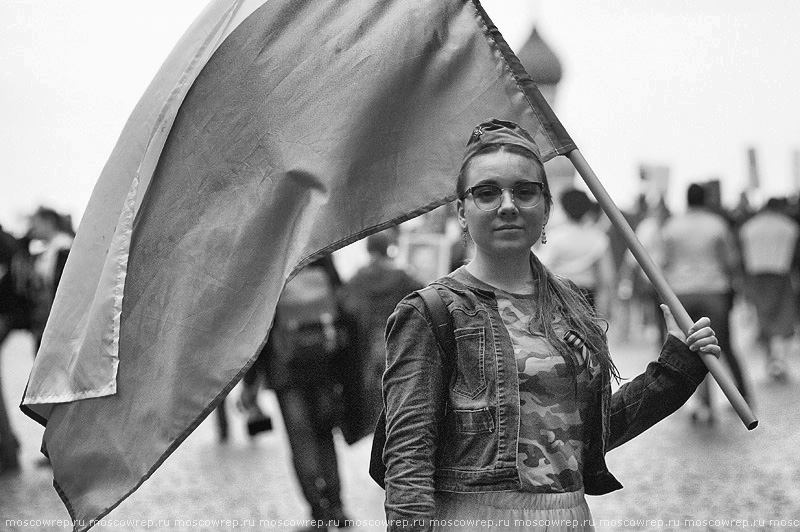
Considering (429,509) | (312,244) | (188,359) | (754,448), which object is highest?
(312,244)

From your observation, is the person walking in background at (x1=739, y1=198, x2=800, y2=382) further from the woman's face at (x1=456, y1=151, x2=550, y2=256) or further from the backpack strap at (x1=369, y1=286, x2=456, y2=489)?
the backpack strap at (x1=369, y1=286, x2=456, y2=489)

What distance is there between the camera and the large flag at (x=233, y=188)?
135 inches

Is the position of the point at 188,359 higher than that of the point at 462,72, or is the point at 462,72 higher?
the point at 462,72

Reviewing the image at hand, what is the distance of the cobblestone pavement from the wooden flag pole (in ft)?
12.0

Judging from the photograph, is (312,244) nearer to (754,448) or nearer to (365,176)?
(365,176)

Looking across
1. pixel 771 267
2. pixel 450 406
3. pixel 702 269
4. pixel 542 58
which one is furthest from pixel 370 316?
pixel 542 58

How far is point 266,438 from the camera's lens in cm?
1072

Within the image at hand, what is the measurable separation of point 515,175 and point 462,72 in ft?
2.62

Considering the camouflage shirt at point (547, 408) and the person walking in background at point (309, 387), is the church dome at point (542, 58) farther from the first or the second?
the camouflage shirt at point (547, 408)

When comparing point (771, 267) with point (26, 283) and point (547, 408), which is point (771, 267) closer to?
point (26, 283)

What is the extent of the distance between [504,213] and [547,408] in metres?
0.43

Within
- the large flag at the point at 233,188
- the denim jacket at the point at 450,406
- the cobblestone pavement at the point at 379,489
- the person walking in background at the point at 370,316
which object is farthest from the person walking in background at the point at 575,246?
the denim jacket at the point at 450,406

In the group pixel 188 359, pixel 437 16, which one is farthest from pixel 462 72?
pixel 188 359

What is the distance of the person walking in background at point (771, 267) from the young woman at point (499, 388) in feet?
37.1
